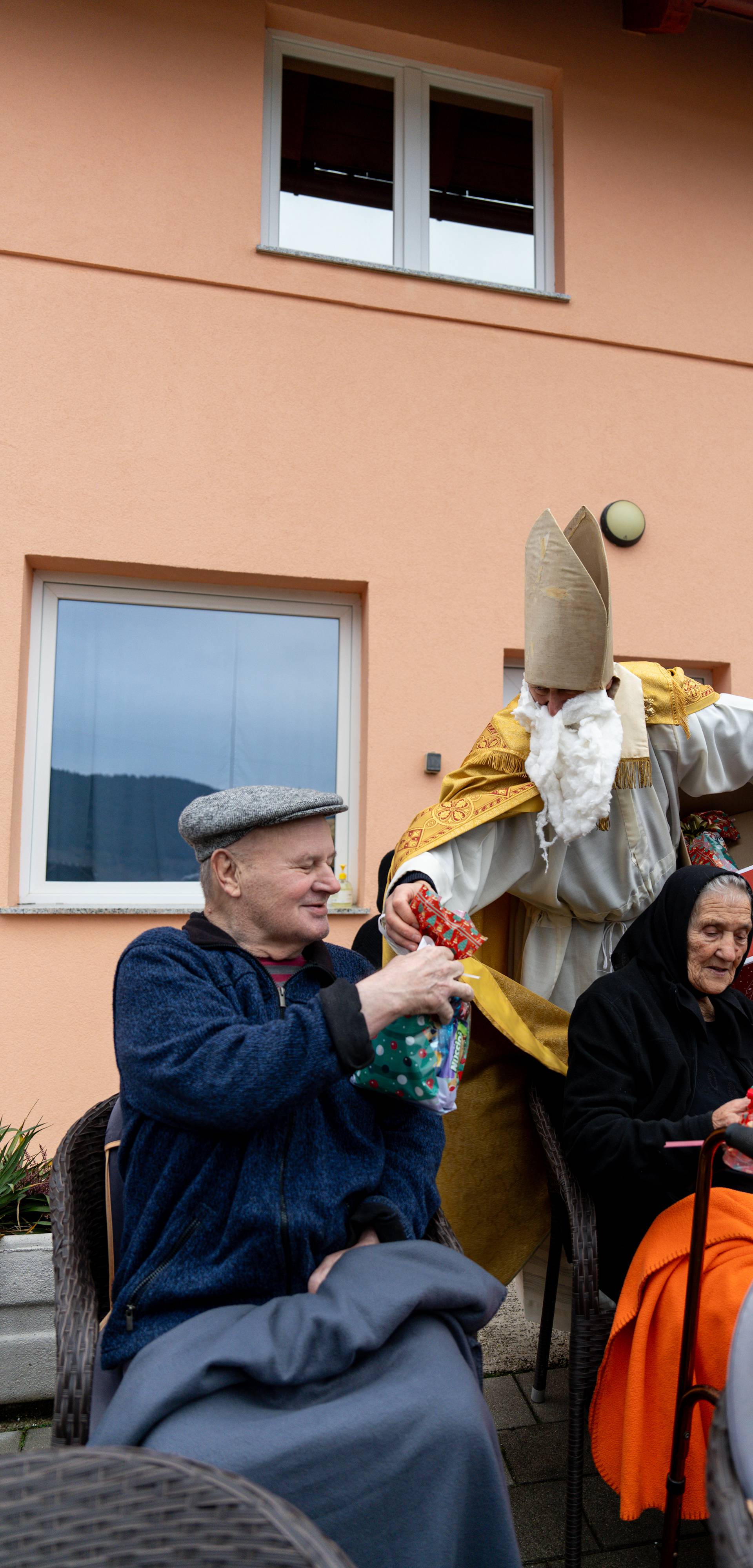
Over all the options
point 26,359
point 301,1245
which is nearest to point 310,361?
point 26,359

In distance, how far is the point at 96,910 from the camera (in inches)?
170

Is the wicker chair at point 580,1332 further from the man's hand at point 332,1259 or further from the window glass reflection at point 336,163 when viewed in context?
the window glass reflection at point 336,163

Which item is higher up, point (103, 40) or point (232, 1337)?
point (103, 40)

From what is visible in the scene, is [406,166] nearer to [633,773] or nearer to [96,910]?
[96,910]

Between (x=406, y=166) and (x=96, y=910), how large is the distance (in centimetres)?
417

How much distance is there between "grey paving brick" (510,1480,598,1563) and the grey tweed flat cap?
1547mm

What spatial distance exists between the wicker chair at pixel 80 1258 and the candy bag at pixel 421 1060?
1.06ft

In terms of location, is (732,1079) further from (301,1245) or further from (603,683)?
(301,1245)

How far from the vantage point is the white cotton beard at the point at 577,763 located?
2424 mm

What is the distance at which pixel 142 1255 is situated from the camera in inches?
65.2

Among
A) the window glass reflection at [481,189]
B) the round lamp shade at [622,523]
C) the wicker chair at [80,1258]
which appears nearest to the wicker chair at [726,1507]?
the wicker chair at [80,1258]

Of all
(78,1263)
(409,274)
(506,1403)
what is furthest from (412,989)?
(409,274)

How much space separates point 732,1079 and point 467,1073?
646 millimetres

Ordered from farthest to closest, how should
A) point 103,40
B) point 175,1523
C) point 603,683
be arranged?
point 103,40
point 603,683
point 175,1523
